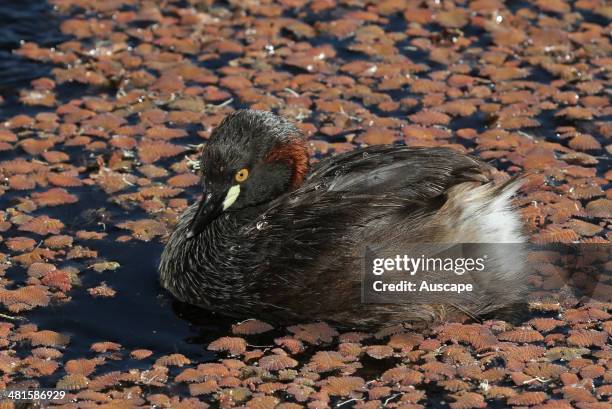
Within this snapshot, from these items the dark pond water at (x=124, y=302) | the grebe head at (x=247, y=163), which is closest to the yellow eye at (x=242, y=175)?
the grebe head at (x=247, y=163)

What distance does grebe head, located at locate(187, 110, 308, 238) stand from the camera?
747 centimetres

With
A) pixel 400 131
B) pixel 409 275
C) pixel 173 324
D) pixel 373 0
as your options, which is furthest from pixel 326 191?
pixel 373 0

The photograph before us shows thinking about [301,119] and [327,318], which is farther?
[301,119]

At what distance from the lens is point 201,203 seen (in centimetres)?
761

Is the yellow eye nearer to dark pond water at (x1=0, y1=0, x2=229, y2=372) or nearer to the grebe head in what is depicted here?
the grebe head

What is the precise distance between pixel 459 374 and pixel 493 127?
10.0ft

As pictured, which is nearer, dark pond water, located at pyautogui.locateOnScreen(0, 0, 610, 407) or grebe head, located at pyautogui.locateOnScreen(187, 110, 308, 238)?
dark pond water, located at pyautogui.locateOnScreen(0, 0, 610, 407)

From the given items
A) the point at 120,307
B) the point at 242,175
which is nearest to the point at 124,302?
the point at 120,307

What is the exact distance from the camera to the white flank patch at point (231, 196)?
7578mm

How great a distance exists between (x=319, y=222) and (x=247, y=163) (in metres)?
0.62

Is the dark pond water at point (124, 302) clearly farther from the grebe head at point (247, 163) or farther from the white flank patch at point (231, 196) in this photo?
the white flank patch at point (231, 196)

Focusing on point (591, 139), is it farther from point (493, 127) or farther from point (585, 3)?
point (585, 3)

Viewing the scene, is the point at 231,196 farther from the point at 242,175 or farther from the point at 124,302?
the point at 124,302

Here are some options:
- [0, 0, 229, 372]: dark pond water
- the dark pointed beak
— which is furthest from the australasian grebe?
[0, 0, 229, 372]: dark pond water
